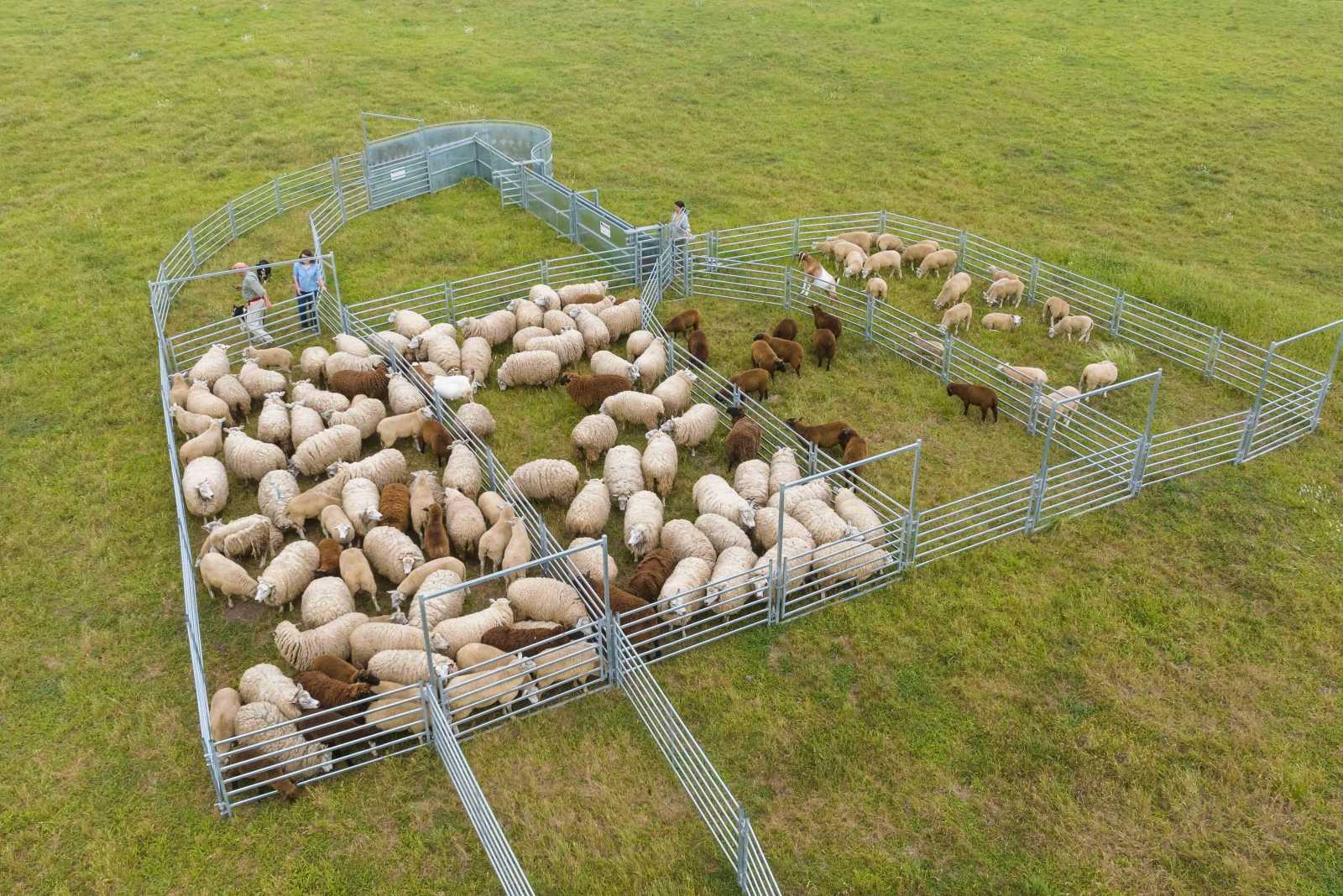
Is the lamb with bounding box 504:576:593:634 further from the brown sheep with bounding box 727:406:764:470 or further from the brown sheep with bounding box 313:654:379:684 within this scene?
the brown sheep with bounding box 727:406:764:470

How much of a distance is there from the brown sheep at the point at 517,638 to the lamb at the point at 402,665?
519mm

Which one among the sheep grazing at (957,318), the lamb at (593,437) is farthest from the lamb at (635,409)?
the sheep grazing at (957,318)

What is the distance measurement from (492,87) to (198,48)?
10844 mm

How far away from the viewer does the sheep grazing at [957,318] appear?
18.6 m

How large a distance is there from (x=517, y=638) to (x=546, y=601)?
27.2 inches

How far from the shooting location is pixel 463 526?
1322 centimetres

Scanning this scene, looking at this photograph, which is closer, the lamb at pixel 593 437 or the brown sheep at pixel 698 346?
the lamb at pixel 593 437

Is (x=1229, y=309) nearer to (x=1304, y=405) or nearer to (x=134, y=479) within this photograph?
(x=1304, y=405)

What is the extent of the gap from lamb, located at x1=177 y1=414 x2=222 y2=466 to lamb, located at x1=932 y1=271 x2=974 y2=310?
12.7 metres

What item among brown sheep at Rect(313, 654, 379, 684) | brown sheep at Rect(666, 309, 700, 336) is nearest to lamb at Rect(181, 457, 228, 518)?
brown sheep at Rect(313, 654, 379, 684)

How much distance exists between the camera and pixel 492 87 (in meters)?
32.8

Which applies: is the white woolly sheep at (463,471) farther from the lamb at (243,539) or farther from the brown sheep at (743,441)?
the brown sheep at (743,441)

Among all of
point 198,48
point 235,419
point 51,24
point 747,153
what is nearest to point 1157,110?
point 747,153

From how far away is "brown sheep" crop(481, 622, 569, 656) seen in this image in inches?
448
